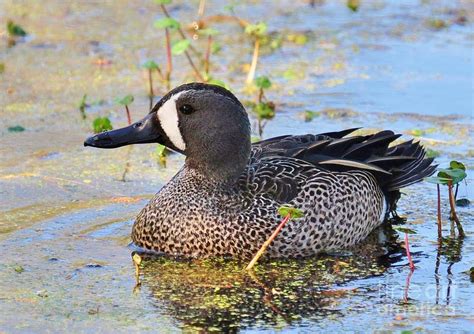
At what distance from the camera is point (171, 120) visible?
714 cm

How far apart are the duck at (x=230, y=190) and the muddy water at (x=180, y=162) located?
14 centimetres

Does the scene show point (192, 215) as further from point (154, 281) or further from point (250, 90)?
point (250, 90)

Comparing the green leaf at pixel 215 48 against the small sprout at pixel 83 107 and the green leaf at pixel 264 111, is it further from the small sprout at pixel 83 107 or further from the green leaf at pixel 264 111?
the small sprout at pixel 83 107

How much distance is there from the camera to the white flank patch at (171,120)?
7121mm

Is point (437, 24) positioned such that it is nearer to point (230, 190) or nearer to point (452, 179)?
point (452, 179)

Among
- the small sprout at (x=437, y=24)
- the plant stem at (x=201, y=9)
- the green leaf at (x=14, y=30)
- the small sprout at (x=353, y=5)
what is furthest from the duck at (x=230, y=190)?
the small sprout at (x=437, y=24)

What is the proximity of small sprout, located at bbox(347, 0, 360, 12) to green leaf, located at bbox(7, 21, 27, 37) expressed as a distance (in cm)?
340

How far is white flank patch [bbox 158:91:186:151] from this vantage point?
7121 mm

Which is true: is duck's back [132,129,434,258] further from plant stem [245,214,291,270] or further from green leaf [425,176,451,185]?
green leaf [425,176,451,185]

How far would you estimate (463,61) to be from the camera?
11312 millimetres

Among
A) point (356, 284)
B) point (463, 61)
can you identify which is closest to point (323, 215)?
point (356, 284)

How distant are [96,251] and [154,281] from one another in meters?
0.64

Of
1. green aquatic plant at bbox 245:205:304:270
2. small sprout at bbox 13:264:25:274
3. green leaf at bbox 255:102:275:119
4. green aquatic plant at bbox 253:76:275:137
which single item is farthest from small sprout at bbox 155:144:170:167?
small sprout at bbox 13:264:25:274

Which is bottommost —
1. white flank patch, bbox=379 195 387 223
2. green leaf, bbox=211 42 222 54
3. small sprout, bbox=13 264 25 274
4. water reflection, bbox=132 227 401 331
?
water reflection, bbox=132 227 401 331
